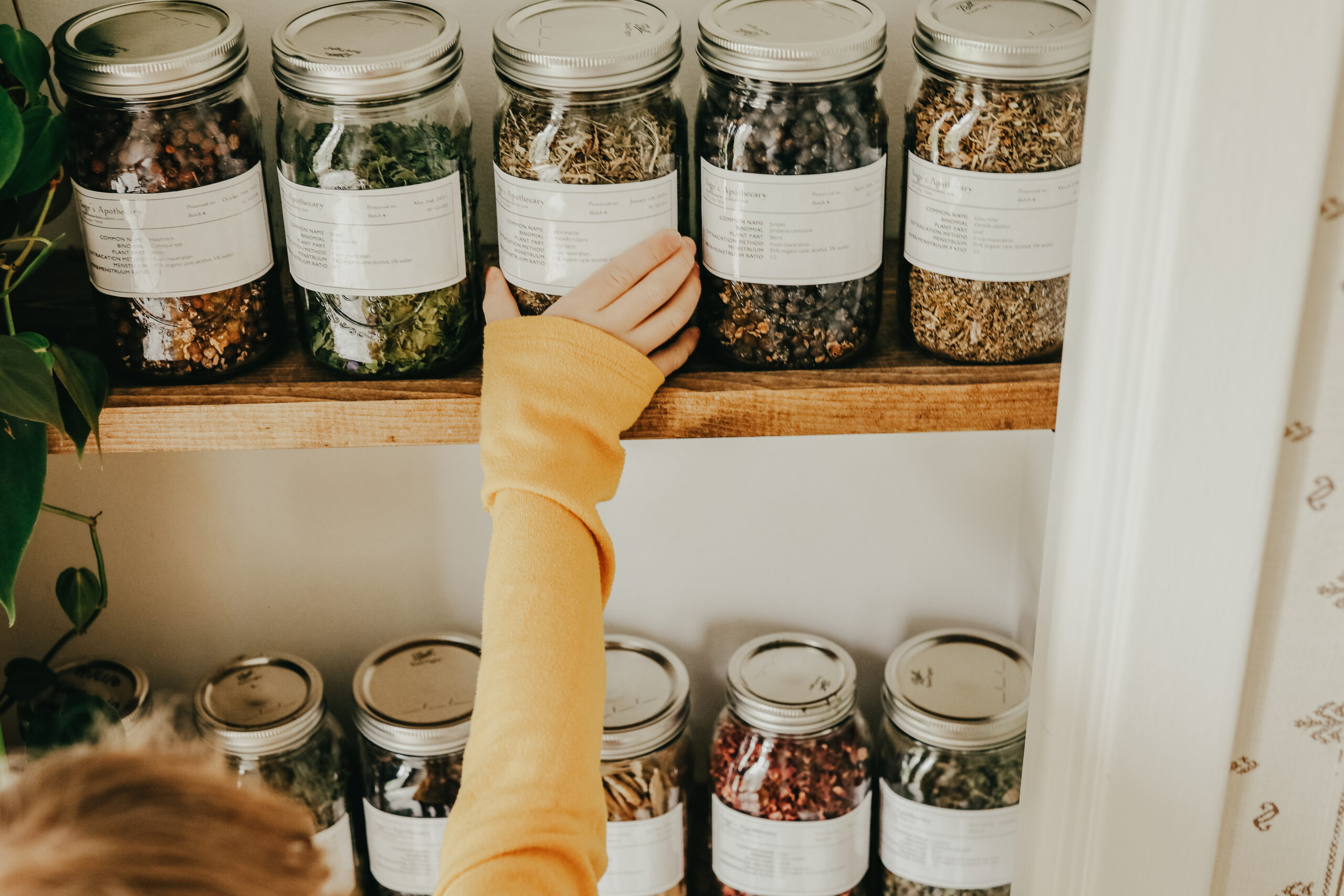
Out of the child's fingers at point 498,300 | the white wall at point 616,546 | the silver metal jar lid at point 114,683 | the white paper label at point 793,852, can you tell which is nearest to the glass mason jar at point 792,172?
the child's fingers at point 498,300

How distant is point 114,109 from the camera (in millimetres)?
641

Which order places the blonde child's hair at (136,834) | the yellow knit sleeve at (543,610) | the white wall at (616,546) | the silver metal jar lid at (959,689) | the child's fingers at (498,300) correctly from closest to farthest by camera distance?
1. the blonde child's hair at (136,834)
2. the yellow knit sleeve at (543,610)
3. the child's fingers at (498,300)
4. the silver metal jar lid at (959,689)
5. the white wall at (616,546)

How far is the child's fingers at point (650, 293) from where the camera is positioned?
0.66 meters

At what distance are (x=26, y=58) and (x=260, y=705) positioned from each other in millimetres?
515

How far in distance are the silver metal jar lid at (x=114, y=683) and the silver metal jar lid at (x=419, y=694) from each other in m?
0.18

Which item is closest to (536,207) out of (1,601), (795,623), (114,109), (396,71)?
(396,71)

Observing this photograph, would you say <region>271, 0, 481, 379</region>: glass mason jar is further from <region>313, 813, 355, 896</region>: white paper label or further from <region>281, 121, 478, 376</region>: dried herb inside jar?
<region>313, 813, 355, 896</region>: white paper label

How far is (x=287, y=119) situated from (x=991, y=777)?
27.1 inches

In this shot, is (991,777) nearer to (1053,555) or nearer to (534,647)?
(1053,555)

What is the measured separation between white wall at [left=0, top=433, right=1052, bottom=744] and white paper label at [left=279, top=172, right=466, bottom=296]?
0.93 ft

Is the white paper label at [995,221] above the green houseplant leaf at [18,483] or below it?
above

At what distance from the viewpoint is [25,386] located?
607 millimetres

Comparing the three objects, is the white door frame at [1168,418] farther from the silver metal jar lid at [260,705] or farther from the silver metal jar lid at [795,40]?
the silver metal jar lid at [260,705]

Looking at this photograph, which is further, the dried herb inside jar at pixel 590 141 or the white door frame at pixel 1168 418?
the dried herb inside jar at pixel 590 141
